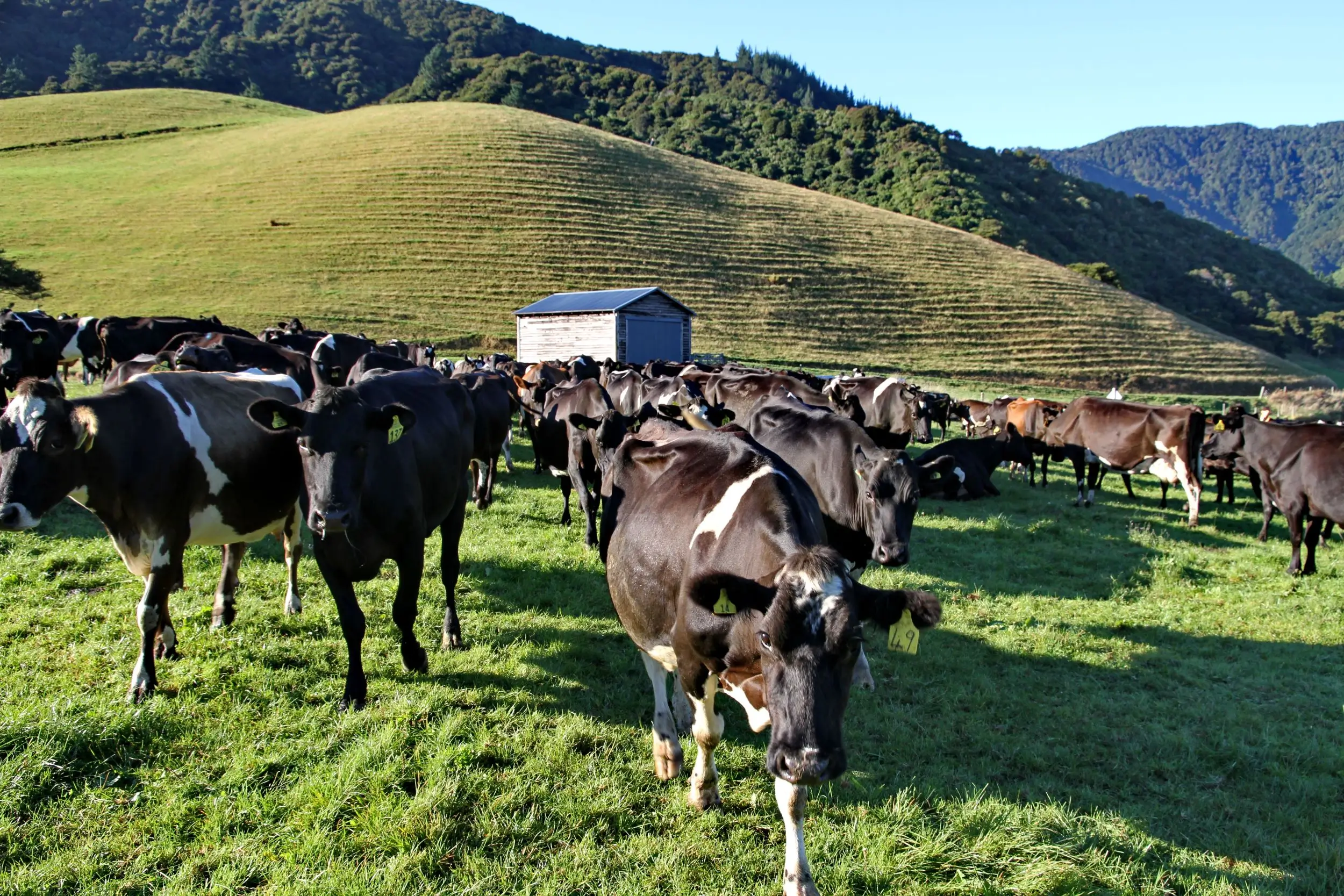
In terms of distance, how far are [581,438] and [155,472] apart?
200 inches

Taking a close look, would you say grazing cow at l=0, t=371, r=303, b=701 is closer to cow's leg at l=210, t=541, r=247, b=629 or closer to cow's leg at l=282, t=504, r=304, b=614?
cow's leg at l=210, t=541, r=247, b=629

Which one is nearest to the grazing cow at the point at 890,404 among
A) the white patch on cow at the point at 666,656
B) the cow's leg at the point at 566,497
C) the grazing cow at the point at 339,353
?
the cow's leg at the point at 566,497

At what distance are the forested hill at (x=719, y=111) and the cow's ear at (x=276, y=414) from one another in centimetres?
5970

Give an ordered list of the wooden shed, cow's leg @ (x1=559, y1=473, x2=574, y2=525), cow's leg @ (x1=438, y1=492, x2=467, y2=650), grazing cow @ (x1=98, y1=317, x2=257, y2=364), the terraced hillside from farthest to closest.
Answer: the terraced hillside → the wooden shed → grazing cow @ (x1=98, y1=317, x2=257, y2=364) → cow's leg @ (x1=559, y1=473, x2=574, y2=525) → cow's leg @ (x1=438, y1=492, x2=467, y2=650)

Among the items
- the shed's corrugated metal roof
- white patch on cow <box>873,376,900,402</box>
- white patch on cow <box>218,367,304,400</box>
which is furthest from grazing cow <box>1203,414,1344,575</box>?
the shed's corrugated metal roof

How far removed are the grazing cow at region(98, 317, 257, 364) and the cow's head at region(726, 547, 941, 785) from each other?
18.1 m

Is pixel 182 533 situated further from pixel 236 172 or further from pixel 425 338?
pixel 236 172

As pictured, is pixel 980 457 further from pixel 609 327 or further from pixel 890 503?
pixel 609 327

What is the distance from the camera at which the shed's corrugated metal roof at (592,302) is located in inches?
1534

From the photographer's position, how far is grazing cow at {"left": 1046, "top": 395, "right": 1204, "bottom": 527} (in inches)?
518

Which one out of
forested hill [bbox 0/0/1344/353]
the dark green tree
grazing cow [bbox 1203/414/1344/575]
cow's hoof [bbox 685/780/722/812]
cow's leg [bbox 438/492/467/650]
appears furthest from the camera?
the dark green tree

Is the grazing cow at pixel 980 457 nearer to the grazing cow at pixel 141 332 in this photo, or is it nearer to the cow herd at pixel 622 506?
the cow herd at pixel 622 506

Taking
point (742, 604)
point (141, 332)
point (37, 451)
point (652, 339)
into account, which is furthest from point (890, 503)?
point (652, 339)

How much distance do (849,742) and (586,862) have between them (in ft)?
6.84
